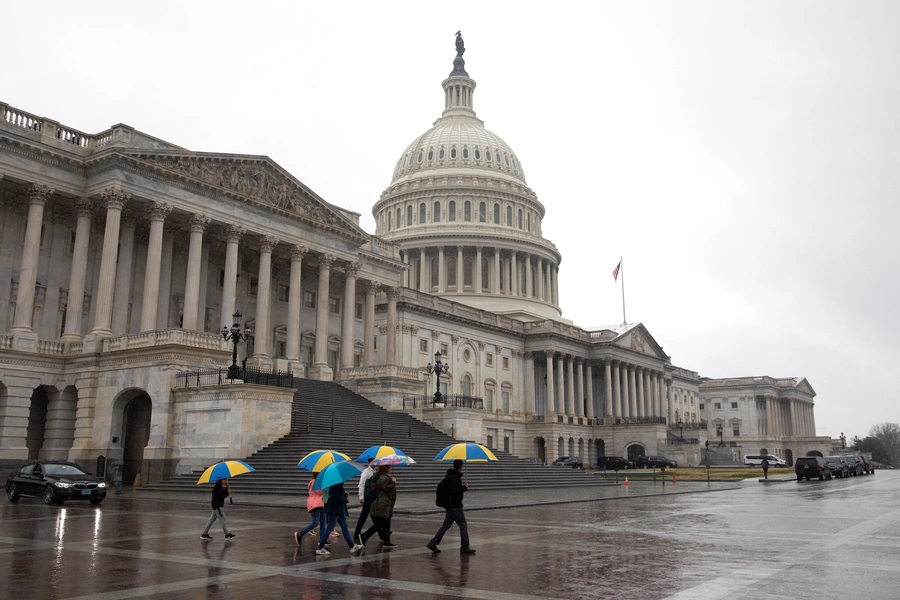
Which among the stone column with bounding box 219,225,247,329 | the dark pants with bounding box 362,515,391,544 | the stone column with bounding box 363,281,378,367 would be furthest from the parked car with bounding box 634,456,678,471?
the dark pants with bounding box 362,515,391,544

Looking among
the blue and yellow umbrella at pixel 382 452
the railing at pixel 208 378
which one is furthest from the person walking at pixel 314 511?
the railing at pixel 208 378

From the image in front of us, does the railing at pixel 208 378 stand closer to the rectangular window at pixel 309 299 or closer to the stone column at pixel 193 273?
the stone column at pixel 193 273

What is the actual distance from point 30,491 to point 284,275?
31507mm

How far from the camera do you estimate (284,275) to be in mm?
59969

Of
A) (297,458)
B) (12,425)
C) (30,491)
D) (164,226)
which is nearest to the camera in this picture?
(30,491)

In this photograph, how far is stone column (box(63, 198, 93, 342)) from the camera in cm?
4438

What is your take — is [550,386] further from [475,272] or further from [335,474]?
[335,474]

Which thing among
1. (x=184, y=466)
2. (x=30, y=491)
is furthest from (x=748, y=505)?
(x=30, y=491)

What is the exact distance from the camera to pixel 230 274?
50781mm

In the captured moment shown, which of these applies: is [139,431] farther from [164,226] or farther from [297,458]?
[164,226]

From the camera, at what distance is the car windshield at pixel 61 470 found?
29.6 metres

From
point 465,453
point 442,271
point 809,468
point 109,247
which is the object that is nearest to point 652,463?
point 809,468

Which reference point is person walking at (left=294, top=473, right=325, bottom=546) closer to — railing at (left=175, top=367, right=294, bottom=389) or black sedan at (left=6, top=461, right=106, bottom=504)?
black sedan at (left=6, top=461, right=106, bottom=504)

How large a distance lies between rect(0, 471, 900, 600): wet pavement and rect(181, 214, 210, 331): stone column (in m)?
20.4
